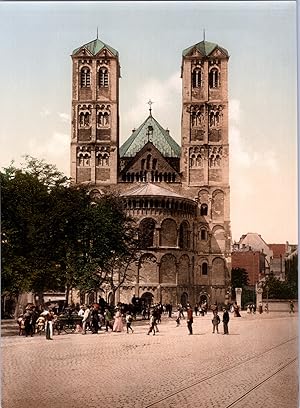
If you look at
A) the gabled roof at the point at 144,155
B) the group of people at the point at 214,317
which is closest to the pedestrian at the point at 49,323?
the group of people at the point at 214,317

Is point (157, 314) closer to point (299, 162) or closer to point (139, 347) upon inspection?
point (139, 347)

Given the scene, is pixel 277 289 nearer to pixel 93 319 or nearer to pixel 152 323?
pixel 152 323

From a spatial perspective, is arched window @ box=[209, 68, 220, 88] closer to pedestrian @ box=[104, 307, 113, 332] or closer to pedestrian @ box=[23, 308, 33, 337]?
pedestrian @ box=[104, 307, 113, 332]

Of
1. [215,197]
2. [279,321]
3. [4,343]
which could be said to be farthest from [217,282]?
[4,343]

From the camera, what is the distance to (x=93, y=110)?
331 inches

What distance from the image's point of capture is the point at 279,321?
7590 millimetres

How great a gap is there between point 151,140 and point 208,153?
0.64 metres

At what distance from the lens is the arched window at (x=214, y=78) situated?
27.1ft

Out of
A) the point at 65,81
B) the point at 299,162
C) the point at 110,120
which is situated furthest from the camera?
the point at 110,120

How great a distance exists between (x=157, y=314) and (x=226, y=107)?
80.2 inches

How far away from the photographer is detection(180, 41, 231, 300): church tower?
26.7ft

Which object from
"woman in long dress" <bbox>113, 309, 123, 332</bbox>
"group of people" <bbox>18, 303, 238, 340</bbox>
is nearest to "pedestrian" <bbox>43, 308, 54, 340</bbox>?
"group of people" <bbox>18, 303, 238, 340</bbox>

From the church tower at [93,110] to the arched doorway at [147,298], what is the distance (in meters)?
1.22

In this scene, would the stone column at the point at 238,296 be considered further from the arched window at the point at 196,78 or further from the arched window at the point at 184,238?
the arched window at the point at 196,78
